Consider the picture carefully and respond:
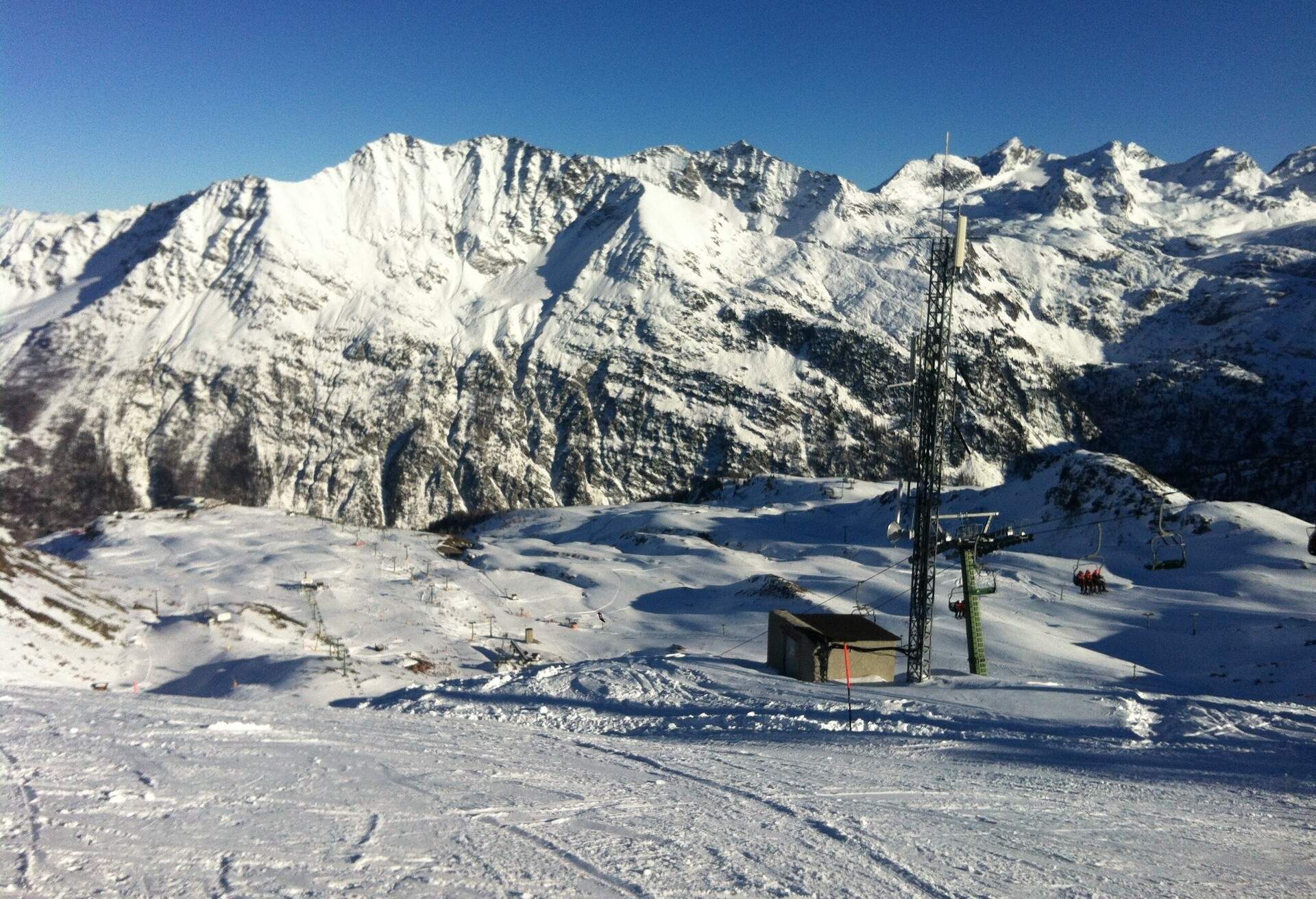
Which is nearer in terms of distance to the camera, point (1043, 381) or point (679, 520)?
point (679, 520)

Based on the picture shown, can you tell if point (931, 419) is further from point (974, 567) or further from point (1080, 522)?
point (1080, 522)

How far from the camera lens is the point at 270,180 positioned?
656ft

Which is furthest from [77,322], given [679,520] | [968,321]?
[968,321]

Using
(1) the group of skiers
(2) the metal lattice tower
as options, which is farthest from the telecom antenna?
(1) the group of skiers

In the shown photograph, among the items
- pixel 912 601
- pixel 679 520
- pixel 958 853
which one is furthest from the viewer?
pixel 679 520

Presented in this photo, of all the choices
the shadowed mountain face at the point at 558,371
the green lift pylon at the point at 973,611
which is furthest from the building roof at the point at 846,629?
the shadowed mountain face at the point at 558,371

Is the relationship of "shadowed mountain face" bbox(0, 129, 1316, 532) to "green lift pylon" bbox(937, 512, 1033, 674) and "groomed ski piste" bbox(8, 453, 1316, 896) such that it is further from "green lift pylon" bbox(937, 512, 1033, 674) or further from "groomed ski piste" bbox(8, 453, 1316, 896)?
"green lift pylon" bbox(937, 512, 1033, 674)

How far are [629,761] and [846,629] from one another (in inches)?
726

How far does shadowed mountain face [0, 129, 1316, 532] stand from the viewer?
15225cm

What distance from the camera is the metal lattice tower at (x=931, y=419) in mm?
31406

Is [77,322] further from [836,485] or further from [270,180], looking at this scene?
[836,485]

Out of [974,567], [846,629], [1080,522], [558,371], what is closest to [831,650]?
[846,629]

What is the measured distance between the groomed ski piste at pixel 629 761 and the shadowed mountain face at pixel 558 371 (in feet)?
328

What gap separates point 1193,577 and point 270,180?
640ft
